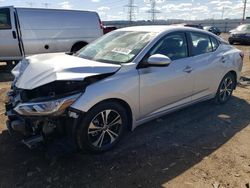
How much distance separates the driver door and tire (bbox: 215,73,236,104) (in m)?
1.16

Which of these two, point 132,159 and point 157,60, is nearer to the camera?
point 132,159

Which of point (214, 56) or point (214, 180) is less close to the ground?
point (214, 56)

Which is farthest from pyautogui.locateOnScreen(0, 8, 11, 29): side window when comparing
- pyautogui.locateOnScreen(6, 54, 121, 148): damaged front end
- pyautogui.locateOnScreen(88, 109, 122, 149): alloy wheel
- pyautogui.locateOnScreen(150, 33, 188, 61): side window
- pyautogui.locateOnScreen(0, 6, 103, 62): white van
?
pyautogui.locateOnScreen(88, 109, 122, 149): alloy wheel

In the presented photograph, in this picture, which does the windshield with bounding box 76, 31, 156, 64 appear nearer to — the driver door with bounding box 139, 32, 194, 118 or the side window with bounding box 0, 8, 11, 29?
the driver door with bounding box 139, 32, 194, 118

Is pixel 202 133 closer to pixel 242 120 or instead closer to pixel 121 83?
pixel 242 120

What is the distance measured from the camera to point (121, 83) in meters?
3.66

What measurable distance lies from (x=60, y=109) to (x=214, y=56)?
3268 millimetres

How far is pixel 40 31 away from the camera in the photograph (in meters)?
9.46

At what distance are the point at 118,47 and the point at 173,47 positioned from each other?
0.90 m

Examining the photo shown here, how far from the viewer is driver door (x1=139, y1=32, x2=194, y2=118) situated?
400 centimetres

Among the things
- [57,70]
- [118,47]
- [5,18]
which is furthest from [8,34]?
[57,70]

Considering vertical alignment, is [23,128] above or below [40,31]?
below

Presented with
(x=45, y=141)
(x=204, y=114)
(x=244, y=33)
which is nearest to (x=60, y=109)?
(x=45, y=141)

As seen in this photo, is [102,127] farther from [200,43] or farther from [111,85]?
[200,43]
